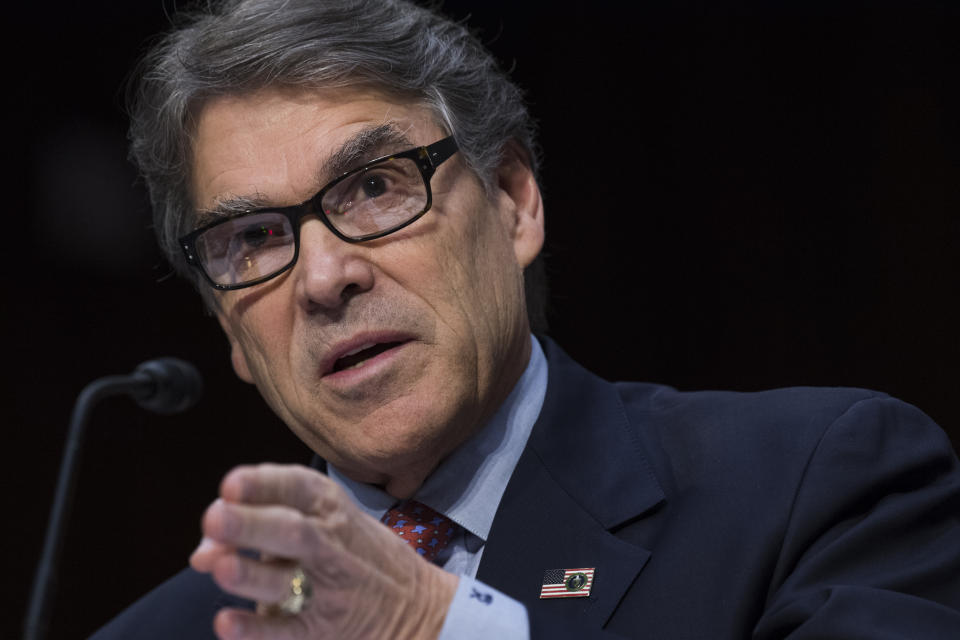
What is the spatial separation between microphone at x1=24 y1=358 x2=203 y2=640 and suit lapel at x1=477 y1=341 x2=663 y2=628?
A: 1.89 feet

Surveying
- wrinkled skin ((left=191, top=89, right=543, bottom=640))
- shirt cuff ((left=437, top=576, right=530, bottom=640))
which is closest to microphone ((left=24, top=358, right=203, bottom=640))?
wrinkled skin ((left=191, top=89, right=543, bottom=640))

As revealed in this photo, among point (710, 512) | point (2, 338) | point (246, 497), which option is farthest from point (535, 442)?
point (2, 338)

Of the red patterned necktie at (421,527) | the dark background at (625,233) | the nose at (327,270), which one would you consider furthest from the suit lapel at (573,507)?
the dark background at (625,233)

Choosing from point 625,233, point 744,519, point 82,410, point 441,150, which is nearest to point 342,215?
point 441,150

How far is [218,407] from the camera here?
3.88 meters

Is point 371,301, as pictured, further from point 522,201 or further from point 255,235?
point 522,201

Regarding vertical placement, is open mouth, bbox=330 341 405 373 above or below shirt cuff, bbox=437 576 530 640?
above

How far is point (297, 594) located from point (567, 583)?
61 cm

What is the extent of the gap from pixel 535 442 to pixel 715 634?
461 millimetres

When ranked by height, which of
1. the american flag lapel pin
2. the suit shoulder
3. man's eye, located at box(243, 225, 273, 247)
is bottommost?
the suit shoulder

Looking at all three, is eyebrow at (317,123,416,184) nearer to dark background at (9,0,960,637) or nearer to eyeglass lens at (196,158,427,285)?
eyeglass lens at (196,158,427,285)

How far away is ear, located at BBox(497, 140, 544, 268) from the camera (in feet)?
6.70

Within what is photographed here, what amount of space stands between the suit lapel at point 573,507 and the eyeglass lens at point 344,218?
1.41ft

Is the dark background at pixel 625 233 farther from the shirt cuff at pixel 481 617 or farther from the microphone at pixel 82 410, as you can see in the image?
the shirt cuff at pixel 481 617
